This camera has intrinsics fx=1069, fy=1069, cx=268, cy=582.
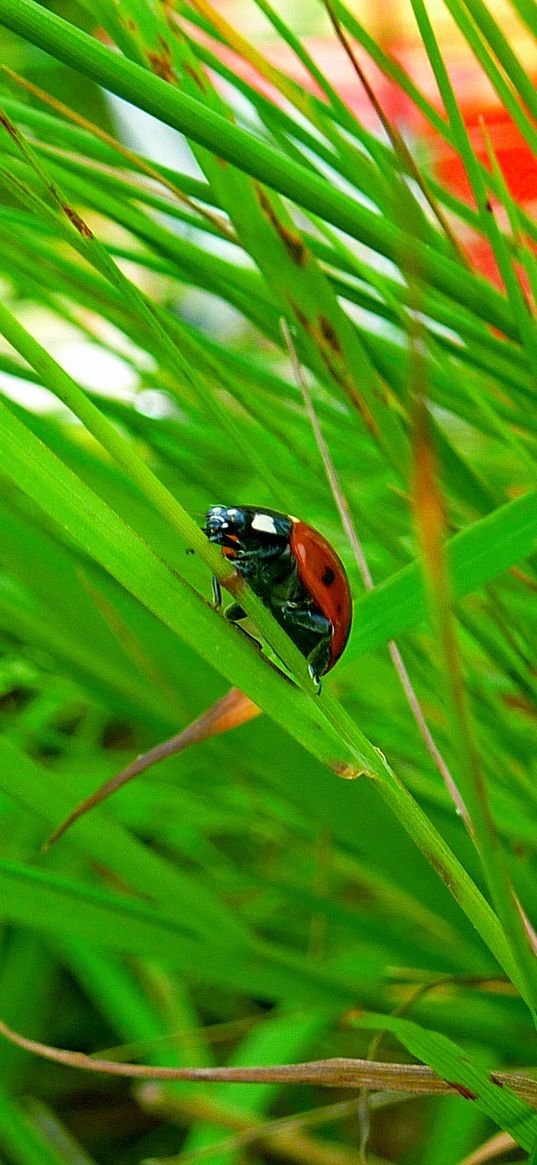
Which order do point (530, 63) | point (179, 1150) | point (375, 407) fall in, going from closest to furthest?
point (375, 407) < point (179, 1150) < point (530, 63)

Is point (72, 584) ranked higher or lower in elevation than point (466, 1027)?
higher

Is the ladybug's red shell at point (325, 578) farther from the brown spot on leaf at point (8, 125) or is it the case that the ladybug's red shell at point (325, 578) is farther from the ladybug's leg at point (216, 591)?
the brown spot on leaf at point (8, 125)

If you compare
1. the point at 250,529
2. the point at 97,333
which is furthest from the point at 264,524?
the point at 97,333

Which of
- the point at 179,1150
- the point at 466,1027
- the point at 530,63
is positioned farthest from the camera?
the point at 530,63

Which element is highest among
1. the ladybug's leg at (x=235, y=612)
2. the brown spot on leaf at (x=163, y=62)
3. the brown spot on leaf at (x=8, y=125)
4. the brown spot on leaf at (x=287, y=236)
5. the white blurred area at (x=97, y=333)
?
the white blurred area at (x=97, y=333)

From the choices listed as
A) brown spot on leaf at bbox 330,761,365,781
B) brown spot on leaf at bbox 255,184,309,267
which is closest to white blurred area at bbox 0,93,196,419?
brown spot on leaf at bbox 255,184,309,267

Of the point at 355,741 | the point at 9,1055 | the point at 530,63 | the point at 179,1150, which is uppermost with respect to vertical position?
the point at 530,63

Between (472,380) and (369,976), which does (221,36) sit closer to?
(472,380)

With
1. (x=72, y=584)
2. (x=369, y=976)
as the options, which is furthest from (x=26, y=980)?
(x=72, y=584)

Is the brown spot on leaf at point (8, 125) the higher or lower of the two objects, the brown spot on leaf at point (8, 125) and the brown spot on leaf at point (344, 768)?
the higher

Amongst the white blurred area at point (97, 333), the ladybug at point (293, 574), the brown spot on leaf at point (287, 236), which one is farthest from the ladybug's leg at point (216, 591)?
the white blurred area at point (97, 333)
